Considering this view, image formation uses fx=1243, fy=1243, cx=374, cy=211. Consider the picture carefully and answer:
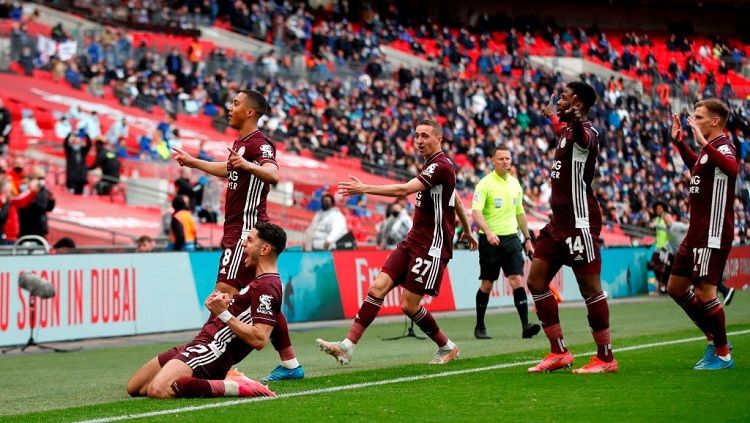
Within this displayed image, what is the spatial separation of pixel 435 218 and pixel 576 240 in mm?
1617

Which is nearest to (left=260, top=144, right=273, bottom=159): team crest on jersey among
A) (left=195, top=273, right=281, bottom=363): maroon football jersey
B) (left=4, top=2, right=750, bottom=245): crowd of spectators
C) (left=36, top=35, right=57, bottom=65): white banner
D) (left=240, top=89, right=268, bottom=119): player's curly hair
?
(left=240, top=89, right=268, bottom=119): player's curly hair

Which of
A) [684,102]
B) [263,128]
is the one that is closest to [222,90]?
[263,128]

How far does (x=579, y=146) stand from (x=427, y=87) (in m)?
33.1

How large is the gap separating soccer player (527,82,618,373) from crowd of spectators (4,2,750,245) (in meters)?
17.6

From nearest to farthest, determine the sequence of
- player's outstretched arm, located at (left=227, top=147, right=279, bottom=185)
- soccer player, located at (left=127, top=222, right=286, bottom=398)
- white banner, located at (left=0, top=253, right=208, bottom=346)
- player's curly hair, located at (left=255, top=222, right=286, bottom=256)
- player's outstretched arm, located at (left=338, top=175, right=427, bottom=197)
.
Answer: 1. soccer player, located at (left=127, top=222, right=286, bottom=398)
2. player's curly hair, located at (left=255, top=222, right=286, bottom=256)
3. player's outstretched arm, located at (left=338, top=175, right=427, bottom=197)
4. player's outstretched arm, located at (left=227, top=147, right=279, bottom=185)
5. white banner, located at (left=0, top=253, right=208, bottom=346)

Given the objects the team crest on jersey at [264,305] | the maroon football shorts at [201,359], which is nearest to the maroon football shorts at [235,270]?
the team crest on jersey at [264,305]

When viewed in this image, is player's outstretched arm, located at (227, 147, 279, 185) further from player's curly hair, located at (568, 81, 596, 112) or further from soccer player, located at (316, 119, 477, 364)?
player's curly hair, located at (568, 81, 596, 112)

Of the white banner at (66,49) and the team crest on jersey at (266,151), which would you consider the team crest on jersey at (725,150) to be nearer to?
the team crest on jersey at (266,151)

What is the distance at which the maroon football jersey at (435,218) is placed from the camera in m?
11.6

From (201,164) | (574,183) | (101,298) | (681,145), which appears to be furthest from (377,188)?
(101,298)

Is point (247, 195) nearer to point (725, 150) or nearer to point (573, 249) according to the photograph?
point (573, 249)

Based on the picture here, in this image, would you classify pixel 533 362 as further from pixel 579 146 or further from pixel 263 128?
Answer: pixel 263 128

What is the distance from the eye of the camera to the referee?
52.1ft

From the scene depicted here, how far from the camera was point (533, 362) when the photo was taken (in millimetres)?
12008
